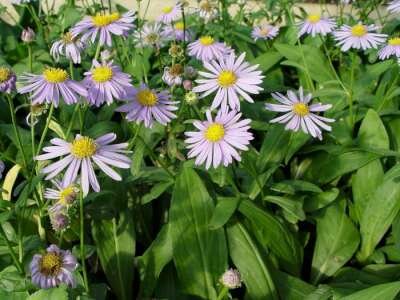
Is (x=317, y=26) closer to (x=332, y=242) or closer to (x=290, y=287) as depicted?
(x=332, y=242)

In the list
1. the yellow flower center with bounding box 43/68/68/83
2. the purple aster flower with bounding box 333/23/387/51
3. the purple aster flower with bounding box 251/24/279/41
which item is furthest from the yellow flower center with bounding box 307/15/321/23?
the yellow flower center with bounding box 43/68/68/83

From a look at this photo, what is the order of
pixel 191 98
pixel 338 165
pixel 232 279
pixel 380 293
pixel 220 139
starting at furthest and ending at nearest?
pixel 338 165 < pixel 191 98 < pixel 220 139 < pixel 380 293 < pixel 232 279

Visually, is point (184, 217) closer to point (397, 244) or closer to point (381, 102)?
point (397, 244)

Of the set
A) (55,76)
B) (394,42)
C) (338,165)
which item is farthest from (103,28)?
(394,42)

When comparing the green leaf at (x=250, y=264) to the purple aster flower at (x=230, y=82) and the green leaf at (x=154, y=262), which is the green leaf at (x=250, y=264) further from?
the purple aster flower at (x=230, y=82)

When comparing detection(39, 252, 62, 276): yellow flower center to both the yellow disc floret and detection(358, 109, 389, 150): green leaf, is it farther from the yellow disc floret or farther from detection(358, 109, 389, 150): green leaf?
the yellow disc floret
